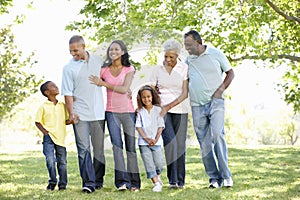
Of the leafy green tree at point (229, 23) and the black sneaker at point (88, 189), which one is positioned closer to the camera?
the black sneaker at point (88, 189)

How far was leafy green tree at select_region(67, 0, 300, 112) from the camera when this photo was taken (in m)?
10.3

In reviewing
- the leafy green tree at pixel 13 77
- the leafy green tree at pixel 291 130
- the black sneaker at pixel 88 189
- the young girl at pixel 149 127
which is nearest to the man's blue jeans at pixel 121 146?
the young girl at pixel 149 127

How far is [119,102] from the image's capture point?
606 centimetres

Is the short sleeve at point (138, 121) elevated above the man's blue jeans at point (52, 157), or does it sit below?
above

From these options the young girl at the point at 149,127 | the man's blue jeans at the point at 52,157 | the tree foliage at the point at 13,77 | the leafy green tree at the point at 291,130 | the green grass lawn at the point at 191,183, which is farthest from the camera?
the leafy green tree at the point at 291,130

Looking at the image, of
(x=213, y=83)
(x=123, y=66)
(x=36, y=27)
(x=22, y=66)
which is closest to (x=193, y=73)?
(x=213, y=83)

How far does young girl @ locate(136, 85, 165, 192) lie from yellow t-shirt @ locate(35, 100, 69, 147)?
3.09 ft

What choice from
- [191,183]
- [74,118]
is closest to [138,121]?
[74,118]

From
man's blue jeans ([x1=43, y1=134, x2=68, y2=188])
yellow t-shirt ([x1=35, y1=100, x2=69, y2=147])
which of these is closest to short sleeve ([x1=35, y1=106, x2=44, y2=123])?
yellow t-shirt ([x1=35, y1=100, x2=69, y2=147])

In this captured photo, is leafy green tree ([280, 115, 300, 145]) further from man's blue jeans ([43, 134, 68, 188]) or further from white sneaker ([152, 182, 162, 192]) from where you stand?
man's blue jeans ([43, 134, 68, 188])

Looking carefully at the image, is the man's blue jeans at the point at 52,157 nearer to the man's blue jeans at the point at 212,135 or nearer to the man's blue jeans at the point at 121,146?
the man's blue jeans at the point at 121,146

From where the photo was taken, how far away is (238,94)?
184 ft

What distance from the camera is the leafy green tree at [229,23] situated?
10.3 meters

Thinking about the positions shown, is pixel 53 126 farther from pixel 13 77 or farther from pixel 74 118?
pixel 13 77
